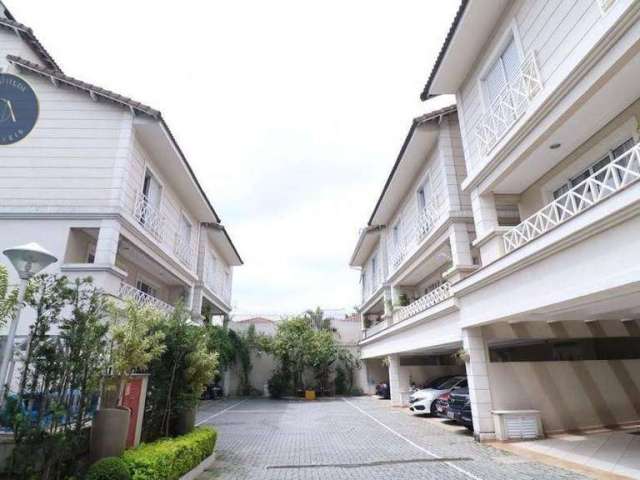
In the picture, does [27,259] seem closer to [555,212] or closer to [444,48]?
[555,212]

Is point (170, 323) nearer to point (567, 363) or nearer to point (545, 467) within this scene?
point (545, 467)

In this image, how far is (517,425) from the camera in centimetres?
916

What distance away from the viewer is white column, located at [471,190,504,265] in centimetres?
882

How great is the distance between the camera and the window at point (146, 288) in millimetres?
15136

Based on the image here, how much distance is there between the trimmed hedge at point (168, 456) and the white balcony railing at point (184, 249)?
966 cm

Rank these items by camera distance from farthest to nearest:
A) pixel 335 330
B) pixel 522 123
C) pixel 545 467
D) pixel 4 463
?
1. pixel 335 330
2. pixel 522 123
3. pixel 545 467
4. pixel 4 463

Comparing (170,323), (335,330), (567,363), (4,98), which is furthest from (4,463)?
(335,330)

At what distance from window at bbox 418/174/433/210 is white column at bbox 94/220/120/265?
992cm

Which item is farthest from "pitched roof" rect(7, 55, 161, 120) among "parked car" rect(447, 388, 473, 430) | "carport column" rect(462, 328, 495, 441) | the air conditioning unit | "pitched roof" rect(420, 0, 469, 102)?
the air conditioning unit

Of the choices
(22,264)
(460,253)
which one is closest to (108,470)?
(22,264)

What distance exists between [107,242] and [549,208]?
1082 centimetres

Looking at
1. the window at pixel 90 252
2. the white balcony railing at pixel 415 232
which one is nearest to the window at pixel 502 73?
the white balcony railing at pixel 415 232

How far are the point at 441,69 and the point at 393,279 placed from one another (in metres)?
10.1

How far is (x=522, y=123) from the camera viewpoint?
7664 mm
